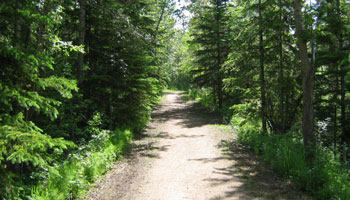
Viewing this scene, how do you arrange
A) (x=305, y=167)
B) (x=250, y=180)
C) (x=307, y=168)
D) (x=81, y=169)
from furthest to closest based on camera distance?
(x=250, y=180)
(x=81, y=169)
(x=305, y=167)
(x=307, y=168)

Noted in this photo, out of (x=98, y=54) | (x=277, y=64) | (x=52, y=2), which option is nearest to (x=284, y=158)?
(x=277, y=64)

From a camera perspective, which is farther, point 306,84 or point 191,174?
point 191,174

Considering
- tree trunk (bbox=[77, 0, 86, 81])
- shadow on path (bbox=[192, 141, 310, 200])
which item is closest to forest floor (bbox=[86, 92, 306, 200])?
shadow on path (bbox=[192, 141, 310, 200])

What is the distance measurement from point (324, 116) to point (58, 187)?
29.9 feet

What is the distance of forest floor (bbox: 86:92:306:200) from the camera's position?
5.79 meters

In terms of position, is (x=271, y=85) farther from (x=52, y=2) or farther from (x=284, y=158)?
(x=52, y=2)

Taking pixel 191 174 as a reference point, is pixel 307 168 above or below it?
above

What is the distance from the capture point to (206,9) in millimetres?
19875

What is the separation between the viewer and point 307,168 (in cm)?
592

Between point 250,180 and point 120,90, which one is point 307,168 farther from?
point 120,90

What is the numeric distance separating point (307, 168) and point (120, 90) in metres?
7.61

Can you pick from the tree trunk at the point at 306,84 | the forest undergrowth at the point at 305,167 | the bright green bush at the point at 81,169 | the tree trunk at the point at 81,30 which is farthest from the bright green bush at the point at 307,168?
the tree trunk at the point at 81,30

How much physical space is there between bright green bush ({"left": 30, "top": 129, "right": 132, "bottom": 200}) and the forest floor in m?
0.30

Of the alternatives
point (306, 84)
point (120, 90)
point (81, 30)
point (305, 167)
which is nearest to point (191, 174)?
point (305, 167)
